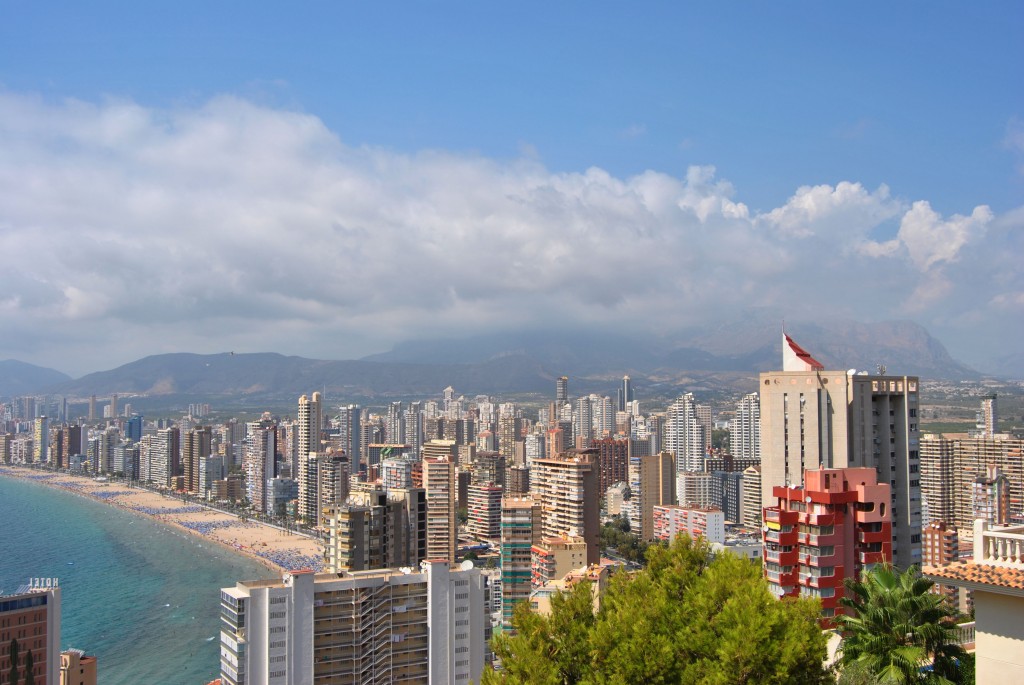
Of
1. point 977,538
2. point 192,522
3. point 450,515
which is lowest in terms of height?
point 192,522

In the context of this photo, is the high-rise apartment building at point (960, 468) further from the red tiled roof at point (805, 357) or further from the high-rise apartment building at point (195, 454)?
the high-rise apartment building at point (195, 454)

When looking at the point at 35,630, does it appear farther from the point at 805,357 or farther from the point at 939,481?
the point at 939,481

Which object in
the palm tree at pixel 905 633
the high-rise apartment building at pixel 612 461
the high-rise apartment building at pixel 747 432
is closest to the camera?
the palm tree at pixel 905 633

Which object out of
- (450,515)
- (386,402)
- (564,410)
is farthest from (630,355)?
(450,515)

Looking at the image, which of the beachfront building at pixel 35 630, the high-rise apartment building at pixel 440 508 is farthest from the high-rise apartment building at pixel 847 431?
→ the high-rise apartment building at pixel 440 508

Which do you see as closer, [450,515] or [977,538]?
[977,538]

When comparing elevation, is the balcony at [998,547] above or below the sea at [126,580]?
above

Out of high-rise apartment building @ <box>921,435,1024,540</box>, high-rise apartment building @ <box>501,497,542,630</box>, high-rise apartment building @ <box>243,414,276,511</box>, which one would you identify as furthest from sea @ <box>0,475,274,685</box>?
high-rise apartment building @ <box>921,435,1024,540</box>

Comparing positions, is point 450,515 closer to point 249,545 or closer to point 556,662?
point 249,545
